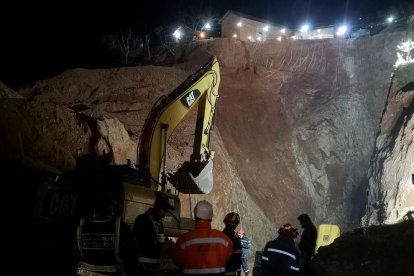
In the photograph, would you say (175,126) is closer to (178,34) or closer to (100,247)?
(100,247)

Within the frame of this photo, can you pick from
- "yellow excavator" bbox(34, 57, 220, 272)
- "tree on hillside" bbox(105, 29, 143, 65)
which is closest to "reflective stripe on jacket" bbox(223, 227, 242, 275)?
"yellow excavator" bbox(34, 57, 220, 272)

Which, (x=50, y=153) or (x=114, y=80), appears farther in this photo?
(x=114, y=80)

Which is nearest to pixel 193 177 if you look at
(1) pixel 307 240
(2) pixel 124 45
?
(1) pixel 307 240

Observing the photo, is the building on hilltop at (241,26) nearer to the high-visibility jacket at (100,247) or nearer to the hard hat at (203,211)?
the high-visibility jacket at (100,247)

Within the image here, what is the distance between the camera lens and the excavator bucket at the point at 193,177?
970 centimetres

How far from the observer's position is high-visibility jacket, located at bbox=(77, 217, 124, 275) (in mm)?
4757

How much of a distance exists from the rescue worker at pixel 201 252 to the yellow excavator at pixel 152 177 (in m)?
2.50

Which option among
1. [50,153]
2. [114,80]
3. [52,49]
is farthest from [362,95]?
[52,49]

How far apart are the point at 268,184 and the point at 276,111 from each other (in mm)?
7813

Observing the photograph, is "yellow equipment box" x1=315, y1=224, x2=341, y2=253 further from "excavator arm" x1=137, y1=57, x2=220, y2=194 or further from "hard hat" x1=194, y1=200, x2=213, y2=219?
"hard hat" x1=194, y1=200, x2=213, y2=219

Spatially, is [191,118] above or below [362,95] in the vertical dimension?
below

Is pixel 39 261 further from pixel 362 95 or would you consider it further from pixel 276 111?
pixel 362 95

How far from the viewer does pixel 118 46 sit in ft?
163

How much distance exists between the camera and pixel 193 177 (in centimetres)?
964
